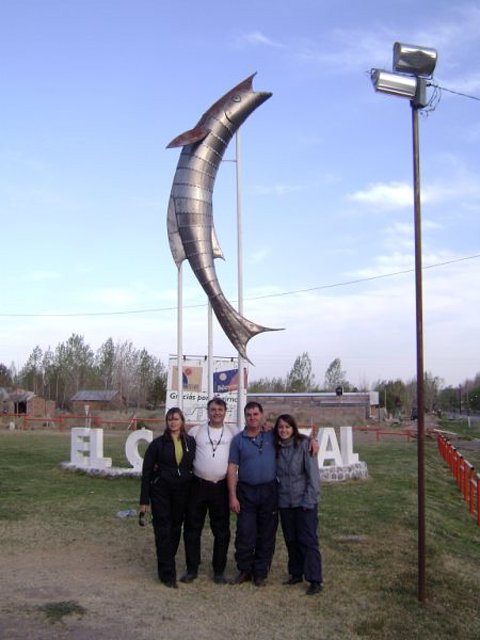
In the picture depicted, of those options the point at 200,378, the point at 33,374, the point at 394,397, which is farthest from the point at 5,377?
the point at 200,378

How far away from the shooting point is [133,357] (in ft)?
257

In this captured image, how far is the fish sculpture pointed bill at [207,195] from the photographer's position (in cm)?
1116

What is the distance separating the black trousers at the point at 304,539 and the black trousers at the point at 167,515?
91 cm

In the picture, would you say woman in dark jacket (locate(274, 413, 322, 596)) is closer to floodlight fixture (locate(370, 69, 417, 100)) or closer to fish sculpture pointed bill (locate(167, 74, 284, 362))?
floodlight fixture (locate(370, 69, 417, 100))

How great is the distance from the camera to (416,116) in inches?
230

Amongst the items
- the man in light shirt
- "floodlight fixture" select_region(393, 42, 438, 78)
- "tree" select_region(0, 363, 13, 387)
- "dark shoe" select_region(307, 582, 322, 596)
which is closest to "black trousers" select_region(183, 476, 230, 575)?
the man in light shirt

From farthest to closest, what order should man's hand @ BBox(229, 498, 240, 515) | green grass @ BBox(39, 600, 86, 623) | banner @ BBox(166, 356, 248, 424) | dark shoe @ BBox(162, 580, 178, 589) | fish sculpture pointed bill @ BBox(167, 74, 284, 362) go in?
1. banner @ BBox(166, 356, 248, 424)
2. fish sculpture pointed bill @ BBox(167, 74, 284, 362)
3. dark shoe @ BBox(162, 580, 178, 589)
4. man's hand @ BBox(229, 498, 240, 515)
5. green grass @ BBox(39, 600, 86, 623)

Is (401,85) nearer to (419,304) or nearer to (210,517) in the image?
(419,304)

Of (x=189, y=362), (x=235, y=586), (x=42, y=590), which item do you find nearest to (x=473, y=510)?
(x=235, y=586)

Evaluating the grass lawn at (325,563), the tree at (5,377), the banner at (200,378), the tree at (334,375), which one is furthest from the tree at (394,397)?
the grass lawn at (325,563)

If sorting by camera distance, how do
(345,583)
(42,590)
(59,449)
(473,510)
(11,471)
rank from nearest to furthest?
(42,590) < (345,583) < (473,510) < (11,471) < (59,449)

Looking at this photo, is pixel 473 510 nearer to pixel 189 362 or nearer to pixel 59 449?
pixel 189 362

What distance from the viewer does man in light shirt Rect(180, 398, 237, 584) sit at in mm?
5898

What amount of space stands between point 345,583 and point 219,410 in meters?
1.99
